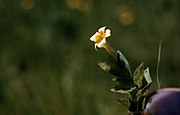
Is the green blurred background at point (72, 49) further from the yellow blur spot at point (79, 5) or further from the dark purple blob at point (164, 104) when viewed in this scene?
the dark purple blob at point (164, 104)

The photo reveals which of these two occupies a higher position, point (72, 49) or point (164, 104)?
point (72, 49)

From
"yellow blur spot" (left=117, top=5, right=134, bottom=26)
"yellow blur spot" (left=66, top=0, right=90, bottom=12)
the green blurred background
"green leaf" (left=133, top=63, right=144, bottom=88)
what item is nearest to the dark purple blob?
"green leaf" (left=133, top=63, right=144, bottom=88)

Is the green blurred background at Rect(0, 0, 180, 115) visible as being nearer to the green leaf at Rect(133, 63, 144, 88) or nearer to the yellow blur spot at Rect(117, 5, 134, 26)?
the yellow blur spot at Rect(117, 5, 134, 26)

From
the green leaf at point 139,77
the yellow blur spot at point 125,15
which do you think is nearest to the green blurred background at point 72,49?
the yellow blur spot at point 125,15

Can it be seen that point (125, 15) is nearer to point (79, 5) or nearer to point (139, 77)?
point (79, 5)

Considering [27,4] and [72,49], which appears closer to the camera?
[72,49]

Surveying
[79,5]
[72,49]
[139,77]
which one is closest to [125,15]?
[79,5]
